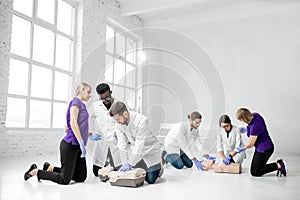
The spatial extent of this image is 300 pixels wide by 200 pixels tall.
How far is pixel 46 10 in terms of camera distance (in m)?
5.57

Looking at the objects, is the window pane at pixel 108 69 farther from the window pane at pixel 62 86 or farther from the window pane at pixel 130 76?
the window pane at pixel 62 86

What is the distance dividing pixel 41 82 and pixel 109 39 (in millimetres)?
2300

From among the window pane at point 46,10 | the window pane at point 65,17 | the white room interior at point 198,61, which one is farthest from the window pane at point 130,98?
the window pane at point 46,10

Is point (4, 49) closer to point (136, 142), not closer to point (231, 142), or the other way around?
point (136, 142)

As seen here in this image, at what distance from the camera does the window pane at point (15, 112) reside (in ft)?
15.9

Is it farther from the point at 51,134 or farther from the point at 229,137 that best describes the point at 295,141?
the point at 51,134

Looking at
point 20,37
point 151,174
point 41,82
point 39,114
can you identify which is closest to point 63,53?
point 41,82

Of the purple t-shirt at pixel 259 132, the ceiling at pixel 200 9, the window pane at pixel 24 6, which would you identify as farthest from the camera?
the ceiling at pixel 200 9

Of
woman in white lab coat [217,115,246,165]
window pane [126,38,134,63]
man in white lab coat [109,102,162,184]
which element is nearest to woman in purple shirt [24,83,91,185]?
man in white lab coat [109,102,162,184]

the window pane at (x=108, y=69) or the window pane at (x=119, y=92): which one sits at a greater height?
the window pane at (x=108, y=69)

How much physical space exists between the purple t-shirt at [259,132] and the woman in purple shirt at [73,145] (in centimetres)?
177

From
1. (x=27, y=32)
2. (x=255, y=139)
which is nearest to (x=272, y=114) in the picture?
(x=255, y=139)

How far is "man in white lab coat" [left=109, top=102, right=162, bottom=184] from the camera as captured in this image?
8.50 ft

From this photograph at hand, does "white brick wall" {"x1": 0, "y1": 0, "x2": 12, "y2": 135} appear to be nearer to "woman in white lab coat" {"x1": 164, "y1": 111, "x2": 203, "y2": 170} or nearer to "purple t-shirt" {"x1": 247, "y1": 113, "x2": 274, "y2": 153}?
"woman in white lab coat" {"x1": 164, "y1": 111, "x2": 203, "y2": 170}
